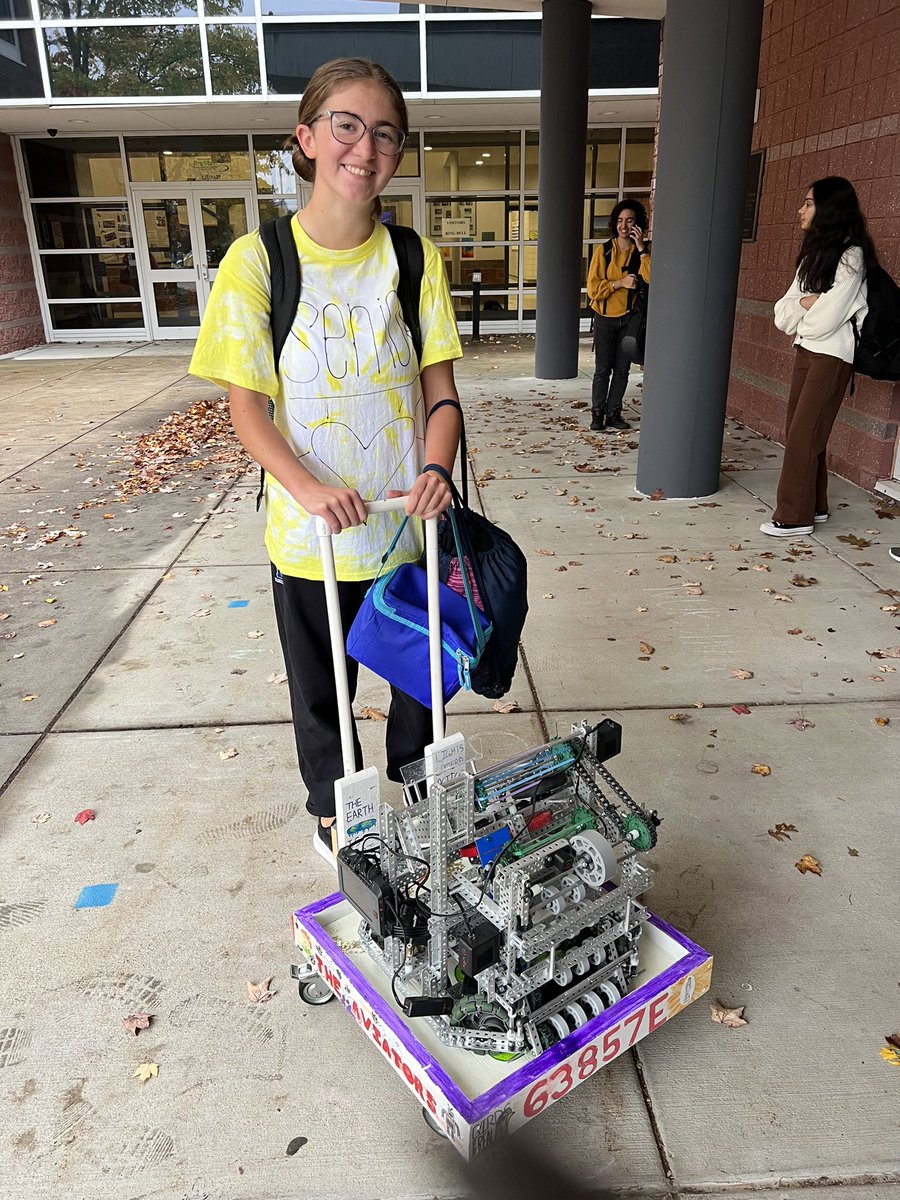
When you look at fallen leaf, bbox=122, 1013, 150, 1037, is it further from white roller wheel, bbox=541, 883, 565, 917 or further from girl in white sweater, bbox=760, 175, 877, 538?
girl in white sweater, bbox=760, 175, 877, 538

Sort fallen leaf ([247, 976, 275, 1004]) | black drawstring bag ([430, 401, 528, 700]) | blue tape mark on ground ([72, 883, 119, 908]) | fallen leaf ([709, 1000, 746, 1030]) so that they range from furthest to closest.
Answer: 1. blue tape mark on ground ([72, 883, 119, 908])
2. fallen leaf ([247, 976, 275, 1004])
3. fallen leaf ([709, 1000, 746, 1030])
4. black drawstring bag ([430, 401, 528, 700])

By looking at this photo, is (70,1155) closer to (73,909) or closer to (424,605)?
(73,909)

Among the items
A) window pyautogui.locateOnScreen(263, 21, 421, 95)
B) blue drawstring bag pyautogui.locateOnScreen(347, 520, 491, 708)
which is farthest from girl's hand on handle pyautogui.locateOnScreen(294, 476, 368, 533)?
window pyautogui.locateOnScreen(263, 21, 421, 95)

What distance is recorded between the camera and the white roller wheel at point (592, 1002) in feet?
6.99

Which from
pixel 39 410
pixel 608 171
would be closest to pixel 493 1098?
pixel 39 410

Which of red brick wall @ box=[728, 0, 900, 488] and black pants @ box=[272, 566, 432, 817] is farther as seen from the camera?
red brick wall @ box=[728, 0, 900, 488]

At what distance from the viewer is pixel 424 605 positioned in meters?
2.44

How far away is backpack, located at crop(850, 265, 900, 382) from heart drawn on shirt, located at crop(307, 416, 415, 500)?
4.18 meters

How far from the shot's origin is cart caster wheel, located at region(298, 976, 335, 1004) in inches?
98.3

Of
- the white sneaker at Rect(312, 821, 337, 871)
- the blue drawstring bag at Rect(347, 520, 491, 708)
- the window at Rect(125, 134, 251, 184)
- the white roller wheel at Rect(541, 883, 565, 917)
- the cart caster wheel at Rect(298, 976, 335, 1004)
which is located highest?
the window at Rect(125, 134, 251, 184)

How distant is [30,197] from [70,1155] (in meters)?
20.6

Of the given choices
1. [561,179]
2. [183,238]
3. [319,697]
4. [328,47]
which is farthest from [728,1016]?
[183,238]

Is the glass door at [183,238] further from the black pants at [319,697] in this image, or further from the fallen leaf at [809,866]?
the fallen leaf at [809,866]

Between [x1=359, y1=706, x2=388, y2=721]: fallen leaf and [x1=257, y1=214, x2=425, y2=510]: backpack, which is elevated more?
[x1=257, y1=214, x2=425, y2=510]: backpack
